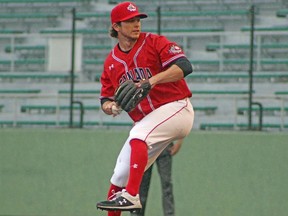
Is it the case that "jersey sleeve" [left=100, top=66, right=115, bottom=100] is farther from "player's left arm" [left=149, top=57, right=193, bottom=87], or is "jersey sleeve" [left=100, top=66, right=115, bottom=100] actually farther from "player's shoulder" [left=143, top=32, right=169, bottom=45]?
"player's left arm" [left=149, top=57, right=193, bottom=87]

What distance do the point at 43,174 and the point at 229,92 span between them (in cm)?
253

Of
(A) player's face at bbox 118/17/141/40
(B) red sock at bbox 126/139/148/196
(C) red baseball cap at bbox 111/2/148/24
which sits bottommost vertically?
(B) red sock at bbox 126/139/148/196

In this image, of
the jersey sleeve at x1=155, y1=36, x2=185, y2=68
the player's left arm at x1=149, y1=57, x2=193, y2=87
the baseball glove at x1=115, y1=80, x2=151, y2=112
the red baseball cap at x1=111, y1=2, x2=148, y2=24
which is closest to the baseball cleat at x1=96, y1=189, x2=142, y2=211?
the baseball glove at x1=115, y1=80, x2=151, y2=112

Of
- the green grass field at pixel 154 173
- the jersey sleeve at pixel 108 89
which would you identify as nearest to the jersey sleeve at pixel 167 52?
the jersey sleeve at pixel 108 89

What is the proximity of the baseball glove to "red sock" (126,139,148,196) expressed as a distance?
256 mm

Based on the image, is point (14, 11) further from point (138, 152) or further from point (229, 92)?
point (138, 152)

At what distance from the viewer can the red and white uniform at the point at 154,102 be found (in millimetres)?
6180

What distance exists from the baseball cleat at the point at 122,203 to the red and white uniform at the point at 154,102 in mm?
267

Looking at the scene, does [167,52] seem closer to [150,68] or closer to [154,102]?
[150,68]

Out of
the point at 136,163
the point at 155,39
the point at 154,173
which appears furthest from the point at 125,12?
the point at 154,173

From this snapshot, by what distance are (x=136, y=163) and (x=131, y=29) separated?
95cm

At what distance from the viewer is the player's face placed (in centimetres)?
625

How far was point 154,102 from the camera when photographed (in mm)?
6277

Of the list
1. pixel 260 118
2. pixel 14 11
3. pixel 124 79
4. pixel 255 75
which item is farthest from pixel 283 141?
pixel 14 11
